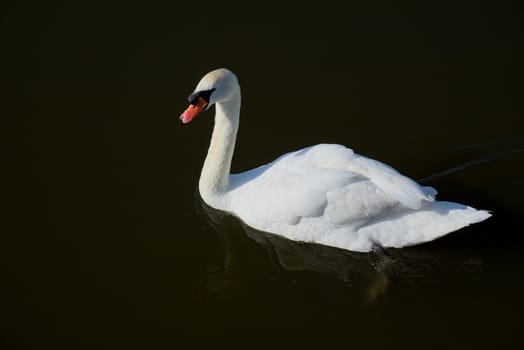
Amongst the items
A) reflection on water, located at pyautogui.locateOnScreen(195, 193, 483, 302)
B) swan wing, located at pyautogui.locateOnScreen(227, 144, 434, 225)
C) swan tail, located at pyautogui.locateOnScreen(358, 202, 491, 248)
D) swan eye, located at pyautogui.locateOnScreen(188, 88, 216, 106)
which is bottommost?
reflection on water, located at pyautogui.locateOnScreen(195, 193, 483, 302)

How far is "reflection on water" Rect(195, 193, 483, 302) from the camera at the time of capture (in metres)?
7.03

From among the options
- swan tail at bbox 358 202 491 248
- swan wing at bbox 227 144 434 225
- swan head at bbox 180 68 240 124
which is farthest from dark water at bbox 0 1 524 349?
swan head at bbox 180 68 240 124

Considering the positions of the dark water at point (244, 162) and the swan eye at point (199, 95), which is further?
the swan eye at point (199, 95)

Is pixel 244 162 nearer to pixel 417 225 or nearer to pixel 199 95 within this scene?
pixel 199 95

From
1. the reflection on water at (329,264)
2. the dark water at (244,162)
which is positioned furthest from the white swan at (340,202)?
the dark water at (244,162)

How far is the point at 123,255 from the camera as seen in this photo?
738 cm

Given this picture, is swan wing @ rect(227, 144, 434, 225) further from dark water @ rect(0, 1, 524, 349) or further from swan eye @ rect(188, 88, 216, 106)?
swan eye @ rect(188, 88, 216, 106)

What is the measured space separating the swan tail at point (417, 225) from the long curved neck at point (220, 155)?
1.76m

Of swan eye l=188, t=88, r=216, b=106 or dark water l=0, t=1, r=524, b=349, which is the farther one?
swan eye l=188, t=88, r=216, b=106

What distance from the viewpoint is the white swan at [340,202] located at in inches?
275

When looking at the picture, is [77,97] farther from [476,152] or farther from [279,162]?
[476,152]

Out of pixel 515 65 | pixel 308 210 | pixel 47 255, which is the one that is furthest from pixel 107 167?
pixel 515 65

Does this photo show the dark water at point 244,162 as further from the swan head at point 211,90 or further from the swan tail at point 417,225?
the swan head at point 211,90

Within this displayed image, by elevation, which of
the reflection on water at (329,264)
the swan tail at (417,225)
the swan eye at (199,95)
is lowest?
the reflection on water at (329,264)
